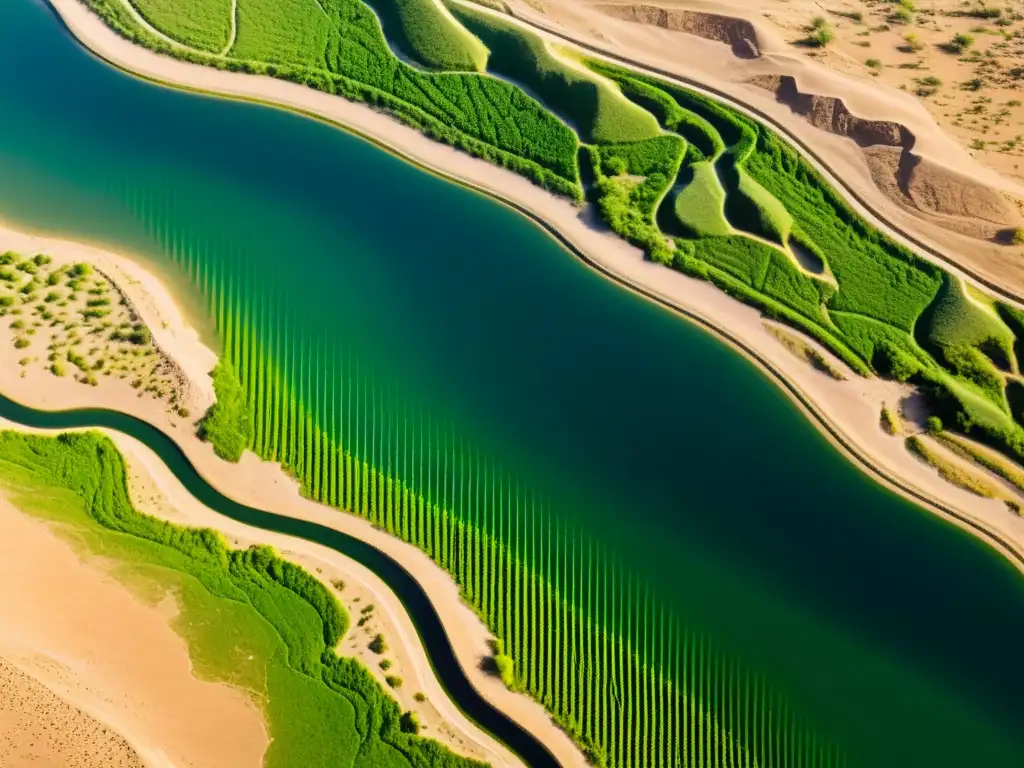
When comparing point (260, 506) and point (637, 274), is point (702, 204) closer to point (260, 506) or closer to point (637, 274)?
point (637, 274)

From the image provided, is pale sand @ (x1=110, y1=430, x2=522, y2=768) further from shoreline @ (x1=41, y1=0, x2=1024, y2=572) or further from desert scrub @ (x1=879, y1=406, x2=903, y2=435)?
desert scrub @ (x1=879, y1=406, x2=903, y2=435)

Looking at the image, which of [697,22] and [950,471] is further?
[697,22]

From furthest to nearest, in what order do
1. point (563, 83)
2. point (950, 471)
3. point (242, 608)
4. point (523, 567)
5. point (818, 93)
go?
point (563, 83) → point (818, 93) → point (950, 471) → point (523, 567) → point (242, 608)

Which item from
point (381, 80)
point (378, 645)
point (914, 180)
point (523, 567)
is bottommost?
point (378, 645)

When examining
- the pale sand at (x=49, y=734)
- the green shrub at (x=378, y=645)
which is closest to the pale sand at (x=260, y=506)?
the green shrub at (x=378, y=645)

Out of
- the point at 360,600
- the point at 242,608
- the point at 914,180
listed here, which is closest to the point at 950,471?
the point at 914,180

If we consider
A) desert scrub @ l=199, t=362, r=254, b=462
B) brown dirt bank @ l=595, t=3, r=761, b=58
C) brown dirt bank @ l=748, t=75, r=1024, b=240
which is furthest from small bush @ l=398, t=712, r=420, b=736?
brown dirt bank @ l=595, t=3, r=761, b=58
